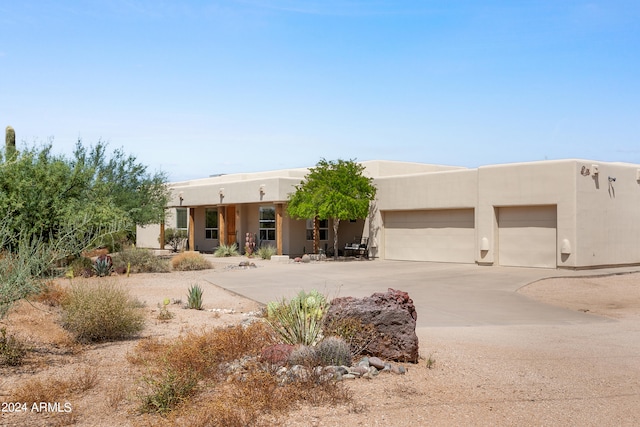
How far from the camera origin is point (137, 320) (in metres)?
11.1

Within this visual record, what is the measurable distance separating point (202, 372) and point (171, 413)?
1.25 meters

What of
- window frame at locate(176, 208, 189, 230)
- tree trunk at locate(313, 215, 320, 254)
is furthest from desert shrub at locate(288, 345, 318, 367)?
window frame at locate(176, 208, 189, 230)

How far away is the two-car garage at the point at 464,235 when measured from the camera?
24172 millimetres

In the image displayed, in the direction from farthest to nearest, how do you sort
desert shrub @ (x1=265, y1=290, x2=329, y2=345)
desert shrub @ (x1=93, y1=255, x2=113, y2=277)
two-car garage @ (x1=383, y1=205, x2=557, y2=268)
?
1. two-car garage @ (x1=383, y1=205, x2=557, y2=268)
2. desert shrub @ (x1=93, y1=255, x2=113, y2=277)
3. desert shrub @ (x1=265, y1=290, x2=329, y2=345)

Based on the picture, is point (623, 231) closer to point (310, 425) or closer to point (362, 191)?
point (362, 191)

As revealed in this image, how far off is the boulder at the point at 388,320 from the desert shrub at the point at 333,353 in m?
0.80

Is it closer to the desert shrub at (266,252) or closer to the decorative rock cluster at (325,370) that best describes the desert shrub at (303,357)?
the decorative rock cluster at (325,370)

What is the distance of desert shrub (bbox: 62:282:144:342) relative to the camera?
10.4 metres

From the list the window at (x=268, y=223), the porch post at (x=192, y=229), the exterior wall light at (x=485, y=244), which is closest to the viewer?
the exterior wall light at (x=485, y=244)

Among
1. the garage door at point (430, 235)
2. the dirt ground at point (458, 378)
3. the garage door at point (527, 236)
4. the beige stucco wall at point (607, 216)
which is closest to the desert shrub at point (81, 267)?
the dirt ground at point (458, 378)

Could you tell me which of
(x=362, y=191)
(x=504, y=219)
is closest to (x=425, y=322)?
(x=504, y=219)

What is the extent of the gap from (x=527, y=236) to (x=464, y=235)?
10.0ft

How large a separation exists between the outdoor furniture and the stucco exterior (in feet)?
1.12

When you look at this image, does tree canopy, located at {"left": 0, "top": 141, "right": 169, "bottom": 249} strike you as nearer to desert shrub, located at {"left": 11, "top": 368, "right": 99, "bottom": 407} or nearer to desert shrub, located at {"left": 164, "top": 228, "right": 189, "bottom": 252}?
desert shrub, located at {"left": 11, "top": 368, "right": 99, "bottom": 407}
